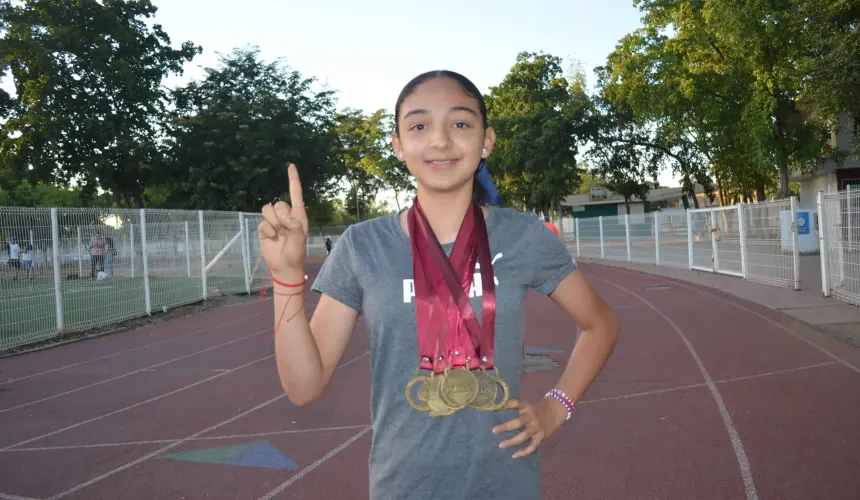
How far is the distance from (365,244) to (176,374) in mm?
7567

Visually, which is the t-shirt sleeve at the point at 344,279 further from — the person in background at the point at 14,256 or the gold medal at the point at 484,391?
the person in background at the point at 14,256

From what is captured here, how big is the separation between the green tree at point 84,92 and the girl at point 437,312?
1193 inches

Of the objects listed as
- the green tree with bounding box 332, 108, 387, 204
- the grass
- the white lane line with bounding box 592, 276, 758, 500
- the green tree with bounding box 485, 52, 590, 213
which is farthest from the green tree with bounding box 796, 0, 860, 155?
the green tree with bounding box 332, 108, 387, 204

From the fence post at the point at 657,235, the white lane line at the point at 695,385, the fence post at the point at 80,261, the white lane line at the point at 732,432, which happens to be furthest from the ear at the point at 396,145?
the fence post at the point at 657,235

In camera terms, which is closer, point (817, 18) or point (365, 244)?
point (365, 244)

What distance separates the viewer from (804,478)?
4.35m

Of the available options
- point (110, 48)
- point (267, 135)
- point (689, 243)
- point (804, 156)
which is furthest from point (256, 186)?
point (804, 156)

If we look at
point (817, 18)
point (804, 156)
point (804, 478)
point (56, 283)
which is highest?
point (817, 18)

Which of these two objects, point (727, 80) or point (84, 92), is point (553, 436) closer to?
point (727, 80)

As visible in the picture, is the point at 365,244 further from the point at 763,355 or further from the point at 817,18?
the point at 817,18

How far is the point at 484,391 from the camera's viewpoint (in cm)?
155

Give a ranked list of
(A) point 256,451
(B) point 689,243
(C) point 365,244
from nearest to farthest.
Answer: (C) point 365,244, (A) point 256,451, (B) point 689,243

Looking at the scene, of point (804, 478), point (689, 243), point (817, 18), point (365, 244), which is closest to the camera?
point (365, 244)

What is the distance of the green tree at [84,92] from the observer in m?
28.4
